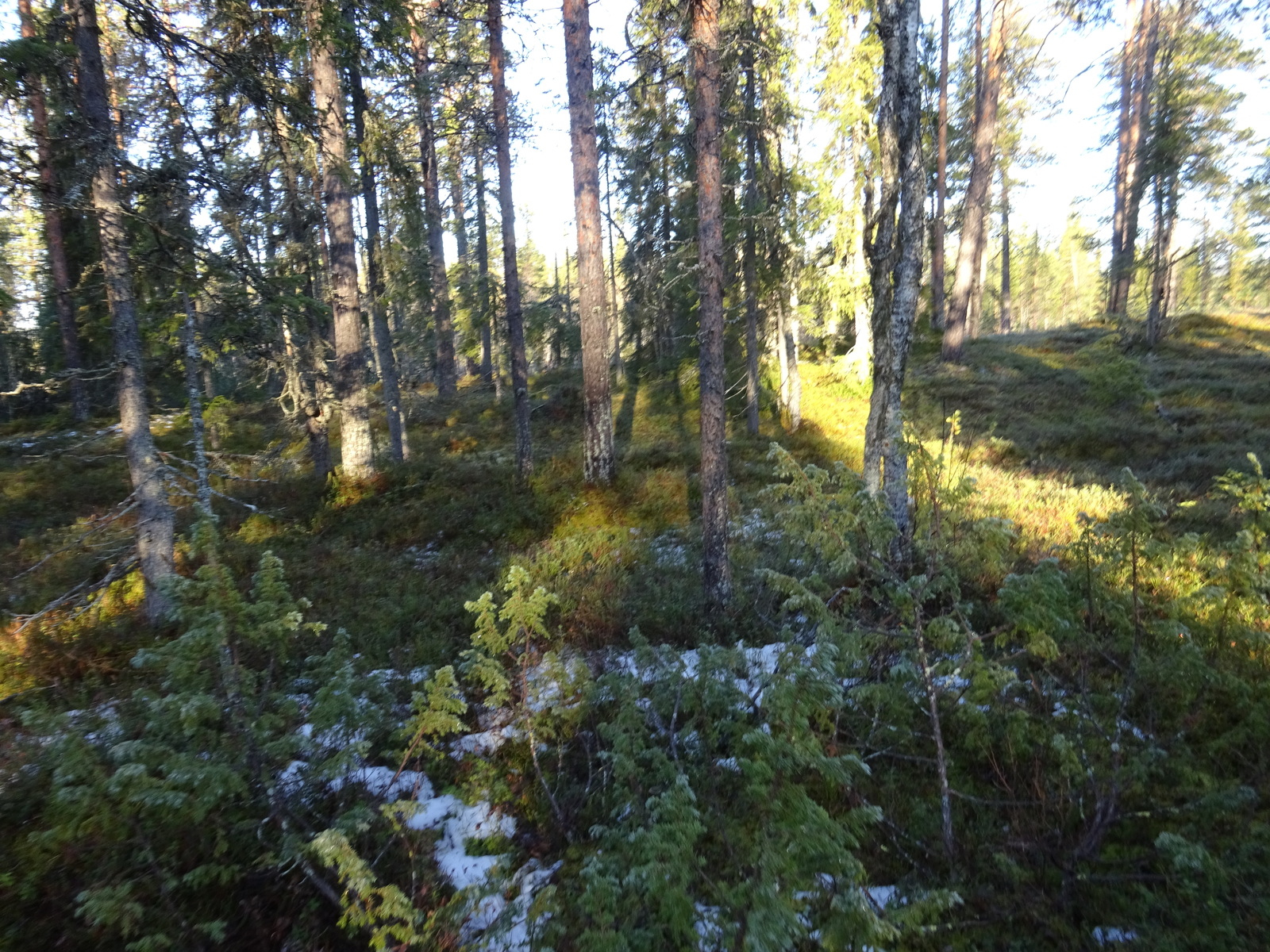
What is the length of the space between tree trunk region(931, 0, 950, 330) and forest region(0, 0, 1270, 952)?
6.28m

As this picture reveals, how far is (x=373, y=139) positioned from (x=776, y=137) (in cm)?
847

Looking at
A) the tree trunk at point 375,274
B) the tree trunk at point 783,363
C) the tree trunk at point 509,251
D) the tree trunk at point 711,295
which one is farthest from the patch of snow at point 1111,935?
the tree trunk at point 375,274

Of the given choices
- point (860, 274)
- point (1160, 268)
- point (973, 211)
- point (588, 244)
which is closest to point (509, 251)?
point (588, 244)

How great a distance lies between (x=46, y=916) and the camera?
3623mm

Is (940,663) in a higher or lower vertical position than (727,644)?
higher

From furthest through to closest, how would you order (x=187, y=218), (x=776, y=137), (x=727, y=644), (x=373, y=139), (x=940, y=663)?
(x=776, y=137) → (x=373, y=139) → (x=187, y=218) → (x=727, y=644) → (x=940, y=663)

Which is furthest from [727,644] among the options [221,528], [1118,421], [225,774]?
[1118,421]

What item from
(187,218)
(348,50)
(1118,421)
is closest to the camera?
(187,218)

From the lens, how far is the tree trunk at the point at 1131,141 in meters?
20.3

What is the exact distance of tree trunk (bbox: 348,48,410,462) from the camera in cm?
1295

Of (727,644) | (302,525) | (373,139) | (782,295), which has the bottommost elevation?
(727,644)

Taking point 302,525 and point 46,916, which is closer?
point 46,916

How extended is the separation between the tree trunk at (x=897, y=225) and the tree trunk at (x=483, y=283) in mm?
9093

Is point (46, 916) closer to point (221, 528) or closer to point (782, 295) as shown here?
point (221, 528)
